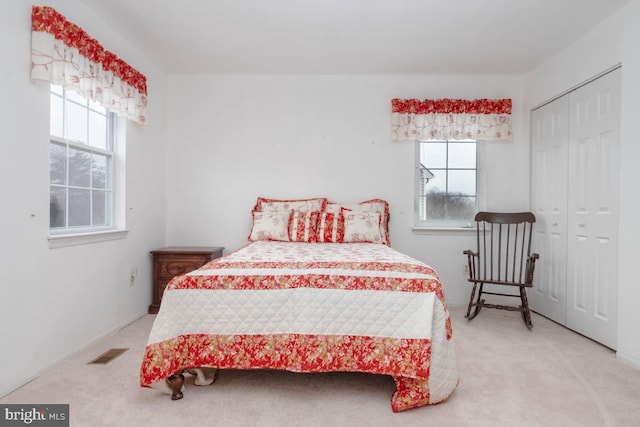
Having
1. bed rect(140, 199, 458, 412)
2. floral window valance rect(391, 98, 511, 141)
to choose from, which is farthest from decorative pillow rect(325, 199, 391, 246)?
bed rect(140, 199, 458, 412)

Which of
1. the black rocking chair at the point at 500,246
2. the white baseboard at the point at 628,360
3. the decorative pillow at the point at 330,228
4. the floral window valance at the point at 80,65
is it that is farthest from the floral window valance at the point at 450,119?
the floral window valance at the point at 80,65

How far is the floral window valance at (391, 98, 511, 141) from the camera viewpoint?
392 cm

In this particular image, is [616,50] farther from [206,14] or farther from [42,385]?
[42,385]

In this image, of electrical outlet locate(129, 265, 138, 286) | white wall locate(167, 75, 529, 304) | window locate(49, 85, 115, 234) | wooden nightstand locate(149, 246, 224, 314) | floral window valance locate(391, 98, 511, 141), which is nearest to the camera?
window locate(49, 85, 115, 234)

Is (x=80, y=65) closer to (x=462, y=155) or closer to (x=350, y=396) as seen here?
Result: (x=350, y=396)

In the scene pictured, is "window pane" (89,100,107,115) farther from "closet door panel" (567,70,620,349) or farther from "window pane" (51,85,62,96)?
"closet door panel" (567,70,620,349)

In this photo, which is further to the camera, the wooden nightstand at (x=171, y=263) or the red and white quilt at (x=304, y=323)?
the wooden nightstand at (x=171, y=263)

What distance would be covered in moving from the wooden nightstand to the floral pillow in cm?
73

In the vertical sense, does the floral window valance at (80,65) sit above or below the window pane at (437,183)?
above

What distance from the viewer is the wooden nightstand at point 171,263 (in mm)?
3555

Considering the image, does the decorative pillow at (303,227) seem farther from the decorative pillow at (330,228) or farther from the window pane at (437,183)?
the window pane at (437,183)

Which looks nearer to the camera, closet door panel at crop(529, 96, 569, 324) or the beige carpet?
the beige carpet

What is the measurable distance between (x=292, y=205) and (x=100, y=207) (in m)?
1.78

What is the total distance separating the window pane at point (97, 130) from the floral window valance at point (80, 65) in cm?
17
